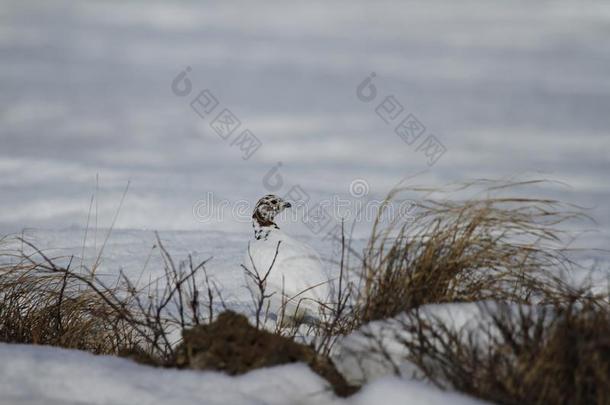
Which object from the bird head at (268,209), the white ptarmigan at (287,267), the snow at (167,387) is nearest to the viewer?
the snow at (167,387)

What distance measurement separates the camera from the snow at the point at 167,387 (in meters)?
2.11

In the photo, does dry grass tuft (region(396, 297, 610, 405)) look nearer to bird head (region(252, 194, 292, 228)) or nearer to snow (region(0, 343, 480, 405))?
snow (region(0, 343, 480, 405))

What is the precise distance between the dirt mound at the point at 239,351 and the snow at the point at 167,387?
7cm

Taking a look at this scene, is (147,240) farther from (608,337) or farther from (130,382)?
(608,337)

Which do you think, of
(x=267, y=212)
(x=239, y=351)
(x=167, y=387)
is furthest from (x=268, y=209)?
(x=167, y=387)

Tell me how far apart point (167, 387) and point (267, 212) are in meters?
3.21

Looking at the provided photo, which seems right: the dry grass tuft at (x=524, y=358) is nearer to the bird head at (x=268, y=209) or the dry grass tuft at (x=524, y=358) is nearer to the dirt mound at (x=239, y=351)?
the dirt mound at (x=239, y=351)

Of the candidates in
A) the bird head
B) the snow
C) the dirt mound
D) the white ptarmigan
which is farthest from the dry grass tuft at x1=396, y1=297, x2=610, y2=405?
the bird head

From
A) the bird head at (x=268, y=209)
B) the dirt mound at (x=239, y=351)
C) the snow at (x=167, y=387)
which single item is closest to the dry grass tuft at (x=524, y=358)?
the snow at (x=167, y=387)

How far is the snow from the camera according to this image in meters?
2.11

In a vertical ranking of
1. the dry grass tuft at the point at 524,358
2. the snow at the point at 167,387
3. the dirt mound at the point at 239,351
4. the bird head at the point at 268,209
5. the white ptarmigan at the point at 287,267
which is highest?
the bird head at the point at 268,209

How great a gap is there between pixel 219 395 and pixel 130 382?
280mm

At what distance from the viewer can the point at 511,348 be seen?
7.33ft

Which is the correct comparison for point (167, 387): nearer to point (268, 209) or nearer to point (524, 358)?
point (524, 358)
